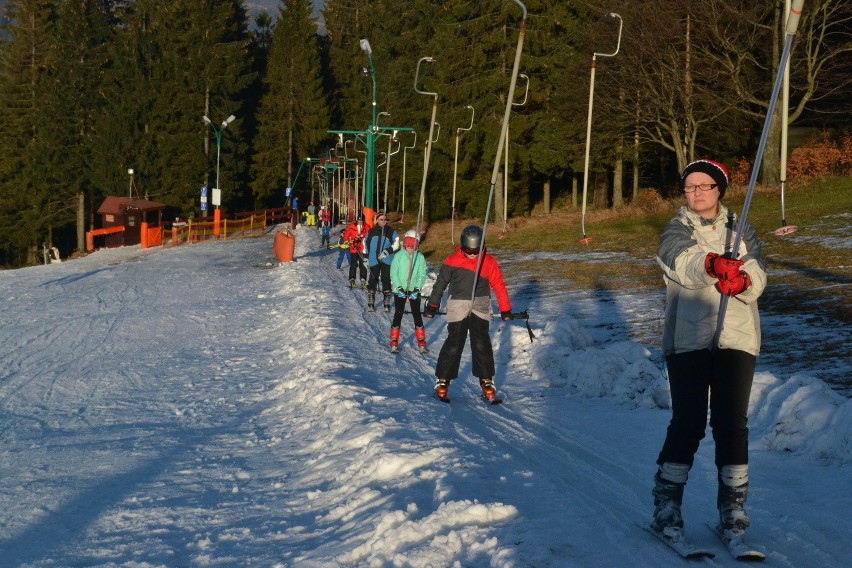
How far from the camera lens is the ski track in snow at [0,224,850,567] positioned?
525 cm

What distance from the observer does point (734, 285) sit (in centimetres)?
443

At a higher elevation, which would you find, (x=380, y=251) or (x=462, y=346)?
(x=380, y=251)

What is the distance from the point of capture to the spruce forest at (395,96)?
33.9m

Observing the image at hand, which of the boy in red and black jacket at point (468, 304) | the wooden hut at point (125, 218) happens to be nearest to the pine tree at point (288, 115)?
the wooden hut at point (125, 218)

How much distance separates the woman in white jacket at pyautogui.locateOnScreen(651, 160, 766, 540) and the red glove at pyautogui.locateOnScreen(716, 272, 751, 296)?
128 mm

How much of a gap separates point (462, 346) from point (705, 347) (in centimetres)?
541

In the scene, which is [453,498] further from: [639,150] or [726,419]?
[639,150]

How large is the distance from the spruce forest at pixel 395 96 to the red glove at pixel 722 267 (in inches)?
871

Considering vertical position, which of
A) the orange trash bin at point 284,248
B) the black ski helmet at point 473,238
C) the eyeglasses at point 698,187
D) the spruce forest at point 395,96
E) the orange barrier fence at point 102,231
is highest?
the spruce forest at point 395,96

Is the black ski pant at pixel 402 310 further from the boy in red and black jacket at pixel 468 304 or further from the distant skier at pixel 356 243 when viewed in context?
the distant skier at pixel 356 243

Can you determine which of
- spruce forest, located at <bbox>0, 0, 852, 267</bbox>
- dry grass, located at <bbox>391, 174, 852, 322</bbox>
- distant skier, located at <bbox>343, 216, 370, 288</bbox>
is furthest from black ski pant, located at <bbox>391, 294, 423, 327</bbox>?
spruce forest, located at <bbox>0, 0, 852, 267</bbox>

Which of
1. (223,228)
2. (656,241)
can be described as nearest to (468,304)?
(656,241)

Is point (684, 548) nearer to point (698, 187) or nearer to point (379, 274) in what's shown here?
point (698, 187)

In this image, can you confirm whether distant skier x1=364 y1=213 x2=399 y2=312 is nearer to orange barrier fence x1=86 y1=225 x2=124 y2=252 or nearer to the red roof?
orange barrier fence x1=86 y1=225 x2=124 y2=252
